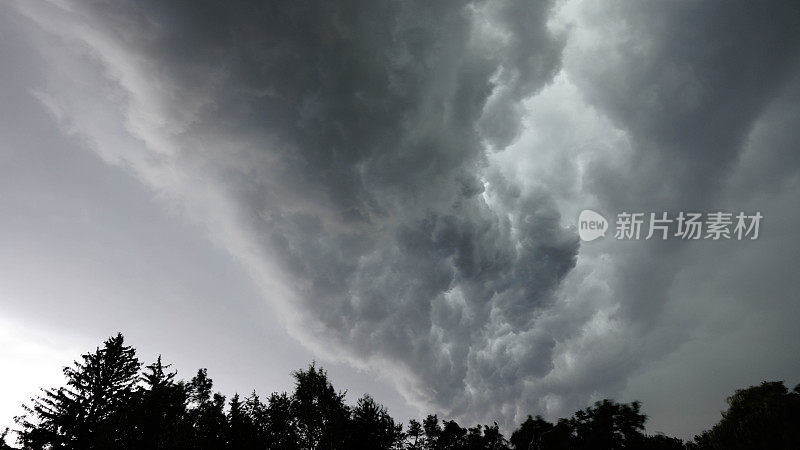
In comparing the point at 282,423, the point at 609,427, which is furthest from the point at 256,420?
the point at 609,427

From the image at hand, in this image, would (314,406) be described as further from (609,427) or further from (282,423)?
(609,427)

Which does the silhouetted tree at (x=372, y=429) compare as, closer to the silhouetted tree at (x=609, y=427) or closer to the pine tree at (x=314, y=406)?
the pine tree at (x=314, y=406)

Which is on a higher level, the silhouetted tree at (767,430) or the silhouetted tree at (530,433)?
the silhouetted tree at (767,430)

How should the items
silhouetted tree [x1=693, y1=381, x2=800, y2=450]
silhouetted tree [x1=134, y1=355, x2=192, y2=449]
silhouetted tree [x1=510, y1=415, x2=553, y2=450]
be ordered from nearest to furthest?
1. silhouetted tree [x1=693, y1=381, x2=800, y2=450]
2. silhouetted tree [x1=134, y1=355, x2=192, y2=449]
3. silhouetted tree [x1=510, y1=415, x2=553, y2=450]

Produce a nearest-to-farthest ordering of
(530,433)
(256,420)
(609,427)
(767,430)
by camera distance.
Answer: (767,430), (256,420), (609,427), (530,433)

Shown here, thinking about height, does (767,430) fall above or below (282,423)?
above

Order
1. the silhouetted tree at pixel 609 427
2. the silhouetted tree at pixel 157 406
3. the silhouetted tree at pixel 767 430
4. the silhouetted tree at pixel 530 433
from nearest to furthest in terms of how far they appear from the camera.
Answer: the silhouetted tree at pixel 767 430, the silhouetted tree at pixel 157 406, the silhouetted tree at pixel 609 427, the silhouetted tree at pixel 530 433

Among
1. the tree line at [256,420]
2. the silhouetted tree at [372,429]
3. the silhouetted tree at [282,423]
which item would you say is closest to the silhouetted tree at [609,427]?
the tree line at [256,420]

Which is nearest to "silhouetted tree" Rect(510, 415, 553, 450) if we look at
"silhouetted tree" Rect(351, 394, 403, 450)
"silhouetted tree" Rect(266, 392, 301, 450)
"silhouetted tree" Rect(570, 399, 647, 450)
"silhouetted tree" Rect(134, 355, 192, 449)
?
"silhouetted tree" Rect(570, 399, 647, 450)

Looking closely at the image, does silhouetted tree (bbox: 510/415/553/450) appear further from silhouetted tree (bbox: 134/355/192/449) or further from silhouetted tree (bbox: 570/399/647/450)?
silhouetted tree (bbox: 134/355/192/449)

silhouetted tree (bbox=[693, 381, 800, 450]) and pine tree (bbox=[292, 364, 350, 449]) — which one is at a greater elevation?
silhouetted tree (bbox=[693, 381, 800, 450])

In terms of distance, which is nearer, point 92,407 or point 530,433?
point 92,407

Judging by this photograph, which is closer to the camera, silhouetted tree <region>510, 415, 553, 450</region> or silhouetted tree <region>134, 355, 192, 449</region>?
silhouetted tree <region>134, 355, 192, 449</region>

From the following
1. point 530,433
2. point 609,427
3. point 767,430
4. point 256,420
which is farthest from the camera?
point 530,433
